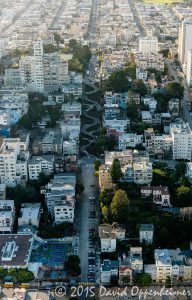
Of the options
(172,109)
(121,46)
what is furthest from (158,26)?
(172,109)

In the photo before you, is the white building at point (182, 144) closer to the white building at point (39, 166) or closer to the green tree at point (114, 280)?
the white building at point (39, 166)

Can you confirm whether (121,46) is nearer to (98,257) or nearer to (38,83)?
(38,83)

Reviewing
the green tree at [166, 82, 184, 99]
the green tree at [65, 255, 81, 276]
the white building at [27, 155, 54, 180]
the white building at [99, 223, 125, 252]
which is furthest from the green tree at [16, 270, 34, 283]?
the green tree at [166, 82, 184, 99]

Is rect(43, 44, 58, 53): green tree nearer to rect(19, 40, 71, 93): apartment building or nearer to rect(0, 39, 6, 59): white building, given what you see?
rect(0, 39, 6, 59): white building

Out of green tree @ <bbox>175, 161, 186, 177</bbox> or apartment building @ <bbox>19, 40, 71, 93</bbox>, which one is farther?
apartment building @ <bbox>19, 40, 71, 93</bbox>

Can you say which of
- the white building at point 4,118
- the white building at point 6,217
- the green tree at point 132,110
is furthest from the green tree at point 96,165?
the white building at point 4,118

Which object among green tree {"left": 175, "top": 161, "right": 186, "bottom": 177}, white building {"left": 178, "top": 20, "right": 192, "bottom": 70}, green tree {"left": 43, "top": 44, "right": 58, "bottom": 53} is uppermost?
white building {"left": 178, "top": 20, "right": 192, "bottom": 70}
